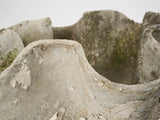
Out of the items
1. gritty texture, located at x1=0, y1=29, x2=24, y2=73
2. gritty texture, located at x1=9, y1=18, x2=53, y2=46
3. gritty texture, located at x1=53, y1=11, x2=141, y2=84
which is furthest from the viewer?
gritty texture, located at x1=53, y1=11, x2=141, y2=84

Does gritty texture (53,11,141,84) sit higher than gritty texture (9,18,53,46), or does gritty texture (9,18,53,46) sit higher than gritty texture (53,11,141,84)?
gritty texture (9,18,53,46)

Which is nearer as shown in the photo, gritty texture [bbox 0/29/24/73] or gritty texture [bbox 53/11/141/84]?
gritty texture [bbox 0/29/24/73]

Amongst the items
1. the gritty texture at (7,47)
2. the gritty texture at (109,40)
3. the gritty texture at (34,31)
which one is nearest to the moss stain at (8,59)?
the gritty texture at (7,47)

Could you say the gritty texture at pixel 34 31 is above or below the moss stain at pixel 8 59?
above

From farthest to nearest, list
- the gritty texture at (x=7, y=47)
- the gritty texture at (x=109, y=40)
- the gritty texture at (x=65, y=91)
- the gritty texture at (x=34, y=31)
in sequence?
the gritty texture at (x=109, y=40)
the gritty texture at (x=34, y=31)
the gritty texture at (x=7, y=47)
the gritty texture at (x=65, y=91)

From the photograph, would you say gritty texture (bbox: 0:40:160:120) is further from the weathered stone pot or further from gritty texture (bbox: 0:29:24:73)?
gritty texture (bbox: 0:29:24:73)

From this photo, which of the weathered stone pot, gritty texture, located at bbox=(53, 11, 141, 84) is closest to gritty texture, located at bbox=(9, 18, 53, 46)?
gritty texture, located at bbox=(53, 11, 141, 84)

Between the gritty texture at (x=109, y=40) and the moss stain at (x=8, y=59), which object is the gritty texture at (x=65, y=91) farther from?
the gritty texture at (x=109, y=40)

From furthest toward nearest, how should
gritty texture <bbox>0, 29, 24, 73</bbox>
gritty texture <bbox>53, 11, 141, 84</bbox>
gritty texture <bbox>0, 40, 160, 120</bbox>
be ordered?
gritty texture <bbox>53, 11, 141, 84</bbox>, gritty texture <bbox>0, 29, 24, 73</bbox>, gritty texture <bbox>0, 40, 160, 120</bbox>

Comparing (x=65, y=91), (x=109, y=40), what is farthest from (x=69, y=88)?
(x=109, y=40)

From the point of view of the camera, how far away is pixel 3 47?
833 millimetres

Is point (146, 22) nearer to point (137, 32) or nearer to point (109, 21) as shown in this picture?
point (137, 32)

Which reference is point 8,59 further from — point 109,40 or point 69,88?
point 109,40

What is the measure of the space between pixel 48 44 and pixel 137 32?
0.66 meters
